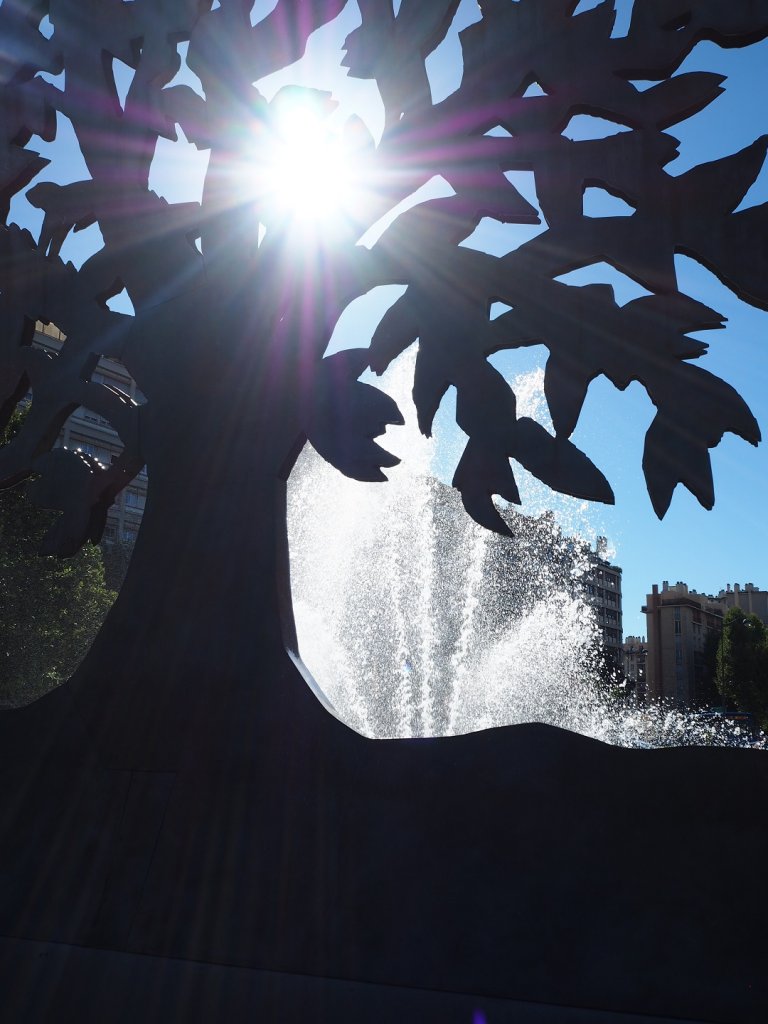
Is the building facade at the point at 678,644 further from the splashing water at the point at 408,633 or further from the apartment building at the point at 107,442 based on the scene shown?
the splashing water at the point at 408,633

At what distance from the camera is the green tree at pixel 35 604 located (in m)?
16.1

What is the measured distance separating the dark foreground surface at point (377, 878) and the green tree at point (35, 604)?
12533mm

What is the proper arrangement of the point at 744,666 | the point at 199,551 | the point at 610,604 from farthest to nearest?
the point at 610,604
the point at 744,666
the point at 199,551

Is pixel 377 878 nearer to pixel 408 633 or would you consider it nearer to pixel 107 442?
pixel 408 633

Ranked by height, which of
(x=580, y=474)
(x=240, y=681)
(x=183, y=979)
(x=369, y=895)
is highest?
(x=580, y=474)

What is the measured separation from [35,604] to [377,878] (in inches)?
593

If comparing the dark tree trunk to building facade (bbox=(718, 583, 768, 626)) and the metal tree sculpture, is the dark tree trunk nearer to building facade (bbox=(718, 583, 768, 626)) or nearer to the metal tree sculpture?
the metal tree sculpture

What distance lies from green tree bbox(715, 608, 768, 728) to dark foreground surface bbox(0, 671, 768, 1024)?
38.9 m

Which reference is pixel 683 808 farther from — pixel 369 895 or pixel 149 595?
pixel 149 595

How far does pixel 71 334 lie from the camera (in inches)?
213

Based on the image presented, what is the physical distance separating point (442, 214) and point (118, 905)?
11.6ft

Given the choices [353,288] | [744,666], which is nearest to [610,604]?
[744,666]

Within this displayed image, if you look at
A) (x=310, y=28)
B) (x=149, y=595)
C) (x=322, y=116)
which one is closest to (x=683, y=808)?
(x=149, y=595)

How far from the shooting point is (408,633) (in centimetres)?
1295
